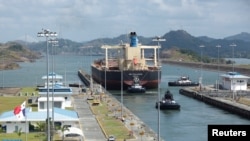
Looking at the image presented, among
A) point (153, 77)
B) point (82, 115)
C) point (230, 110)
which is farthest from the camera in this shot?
point (153, 77)

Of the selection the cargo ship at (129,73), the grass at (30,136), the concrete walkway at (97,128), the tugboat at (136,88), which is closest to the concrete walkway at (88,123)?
the concrete walkway at (97,128)

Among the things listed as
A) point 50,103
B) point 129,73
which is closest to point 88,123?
point 50,103

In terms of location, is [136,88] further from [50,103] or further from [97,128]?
[97,128]

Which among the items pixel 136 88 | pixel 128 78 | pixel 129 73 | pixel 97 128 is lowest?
pixel 97 128

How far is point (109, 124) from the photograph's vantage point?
41781 millimetres

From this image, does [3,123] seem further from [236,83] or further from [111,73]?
[111,73]

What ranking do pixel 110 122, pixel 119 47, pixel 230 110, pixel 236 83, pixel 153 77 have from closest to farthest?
pixel 110 122, pixel 230 110, pixel 236 83, pixel 153 77, pixel 119 47

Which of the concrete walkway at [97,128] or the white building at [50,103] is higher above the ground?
the white building at [50,103]

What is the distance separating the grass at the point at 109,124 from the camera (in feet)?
120

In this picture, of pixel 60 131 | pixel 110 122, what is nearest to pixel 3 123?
pixel 60 131

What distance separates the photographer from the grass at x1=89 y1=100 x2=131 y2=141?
36.6 meters

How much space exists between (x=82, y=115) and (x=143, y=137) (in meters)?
12.9

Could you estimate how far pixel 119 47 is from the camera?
10525cm

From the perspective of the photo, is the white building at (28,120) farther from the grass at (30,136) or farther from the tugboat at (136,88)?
the tugboat at (136,88)
